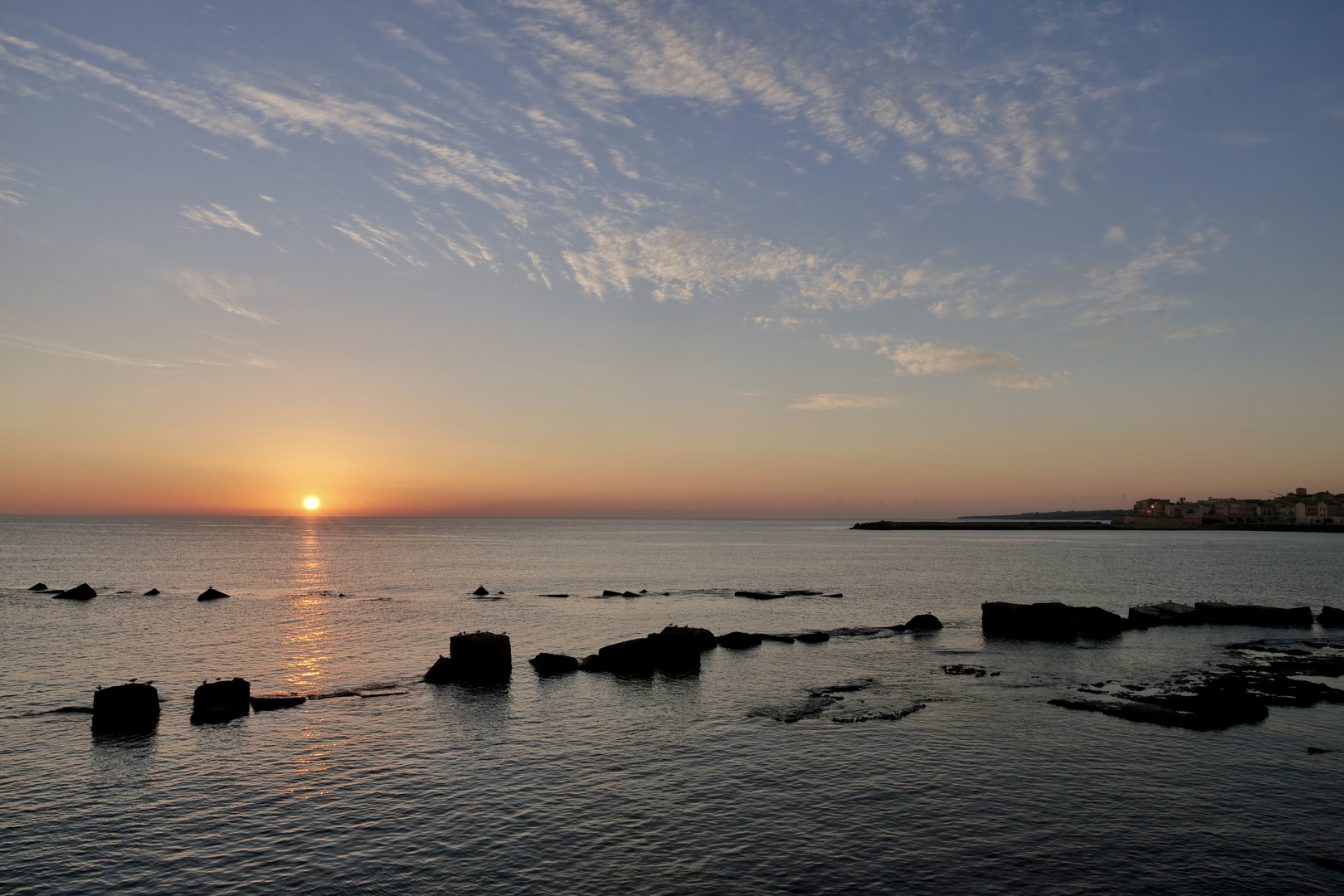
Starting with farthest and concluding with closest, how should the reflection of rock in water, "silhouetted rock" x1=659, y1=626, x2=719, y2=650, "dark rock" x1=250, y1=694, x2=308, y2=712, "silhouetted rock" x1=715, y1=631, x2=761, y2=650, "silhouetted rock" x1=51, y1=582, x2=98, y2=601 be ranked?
1. "silhouetted rock" x1=51, y1=582, x2=98, y2=601
2. "silhouetted rock" x1=715, y1=631, x2=761, y2=650
3. "silhouetted rock" x1=659, y1=626, x2=719, y2=650
4. "dark rock" x1=250, y1=694, x2=308, y2=712
5. the reflection of rock in water

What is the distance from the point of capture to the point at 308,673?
44.8m

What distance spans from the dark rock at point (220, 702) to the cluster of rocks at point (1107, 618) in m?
49.7

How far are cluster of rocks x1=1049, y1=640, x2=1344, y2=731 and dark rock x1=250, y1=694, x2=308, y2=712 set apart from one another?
35.9 m

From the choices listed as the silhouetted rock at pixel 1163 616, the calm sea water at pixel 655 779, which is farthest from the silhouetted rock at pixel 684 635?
the silhouetted rock at pixel 1163 616

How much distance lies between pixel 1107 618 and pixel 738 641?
94.5ft

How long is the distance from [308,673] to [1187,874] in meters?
42.1

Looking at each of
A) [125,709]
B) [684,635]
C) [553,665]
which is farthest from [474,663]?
[125,709]

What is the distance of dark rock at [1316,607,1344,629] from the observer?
63250mm

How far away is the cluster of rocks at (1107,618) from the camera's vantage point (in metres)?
58.4

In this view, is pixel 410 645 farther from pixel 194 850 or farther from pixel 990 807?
pixel 990 807

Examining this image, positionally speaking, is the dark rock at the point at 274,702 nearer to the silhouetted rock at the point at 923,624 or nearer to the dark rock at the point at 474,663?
the dark rock at the point at 474,663

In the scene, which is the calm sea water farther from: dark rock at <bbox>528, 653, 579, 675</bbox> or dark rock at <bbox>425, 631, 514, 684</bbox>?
dark rock at <bbox>425, 631, 514, 684</bbox>

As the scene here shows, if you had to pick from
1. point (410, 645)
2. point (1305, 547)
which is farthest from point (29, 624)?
point (1305, 547)

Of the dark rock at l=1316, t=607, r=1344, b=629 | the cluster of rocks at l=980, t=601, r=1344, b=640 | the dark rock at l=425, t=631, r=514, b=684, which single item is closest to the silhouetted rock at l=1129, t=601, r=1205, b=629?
the cluster of rocks at l=980, t=601, r=1344, b=640
